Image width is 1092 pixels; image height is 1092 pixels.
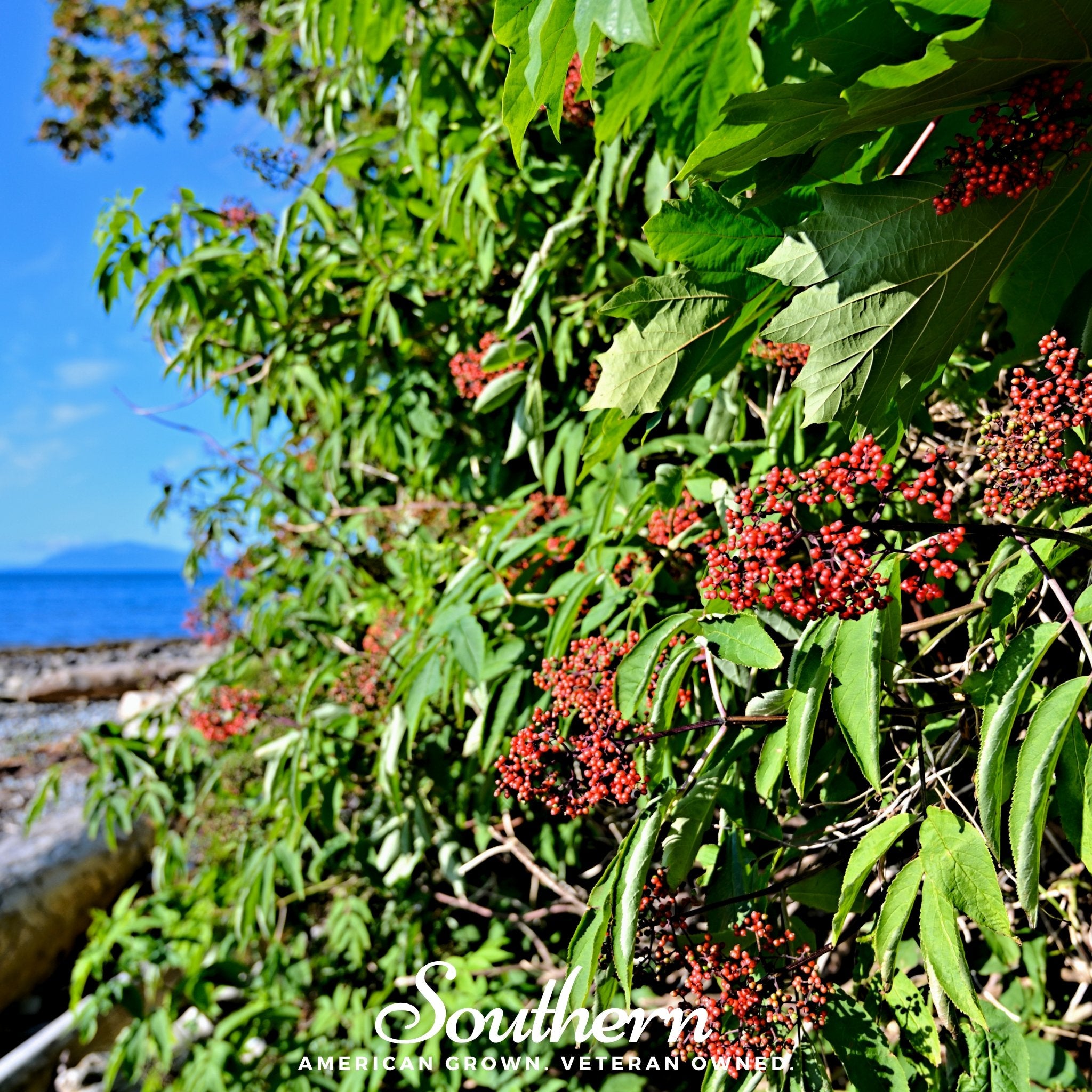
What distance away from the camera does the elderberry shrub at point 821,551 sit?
778mm

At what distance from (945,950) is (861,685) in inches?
10.3

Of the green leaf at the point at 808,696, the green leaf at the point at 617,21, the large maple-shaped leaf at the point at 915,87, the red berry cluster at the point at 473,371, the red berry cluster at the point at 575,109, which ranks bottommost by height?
the green leaf at the point at 808,696

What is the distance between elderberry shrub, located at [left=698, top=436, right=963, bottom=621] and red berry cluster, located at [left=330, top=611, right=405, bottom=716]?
1.28 meters

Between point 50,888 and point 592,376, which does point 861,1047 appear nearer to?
point 592,376

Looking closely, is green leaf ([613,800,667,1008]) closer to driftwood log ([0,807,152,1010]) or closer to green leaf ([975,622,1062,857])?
green leaf ([975,622,1062,857])

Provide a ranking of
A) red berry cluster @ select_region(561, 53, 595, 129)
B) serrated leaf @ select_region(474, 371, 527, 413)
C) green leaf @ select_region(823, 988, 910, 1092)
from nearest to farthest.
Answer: green leaf @ select_region(823, 988, 910, 1092), red berry cluster @ select_region(561, 53, 595, 129), serrated leaf @ select_region(474, 371, 527, 413)

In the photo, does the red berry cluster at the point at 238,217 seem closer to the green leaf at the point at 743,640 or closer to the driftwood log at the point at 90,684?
the green leaf at the point at 743,640

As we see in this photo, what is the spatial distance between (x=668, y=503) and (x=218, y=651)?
10.6 ft

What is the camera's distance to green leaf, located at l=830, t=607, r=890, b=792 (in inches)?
31.1

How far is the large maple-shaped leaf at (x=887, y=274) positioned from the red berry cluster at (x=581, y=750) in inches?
18.3

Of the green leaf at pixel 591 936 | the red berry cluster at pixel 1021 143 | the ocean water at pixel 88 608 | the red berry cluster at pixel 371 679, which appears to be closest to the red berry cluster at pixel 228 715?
the red berry cluster at pixel 371 679

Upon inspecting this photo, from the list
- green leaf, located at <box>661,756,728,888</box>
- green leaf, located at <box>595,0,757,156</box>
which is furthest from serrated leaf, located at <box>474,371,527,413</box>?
green leaf, located at <box>661,756,728,888</box>

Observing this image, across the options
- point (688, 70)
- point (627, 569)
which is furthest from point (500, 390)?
point (688, 70)

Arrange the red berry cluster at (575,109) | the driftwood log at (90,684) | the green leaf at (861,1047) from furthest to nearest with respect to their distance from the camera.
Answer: the driftwood log at (90,684), the red berry cluster at (575,109), the green leaf at (861,1047)
